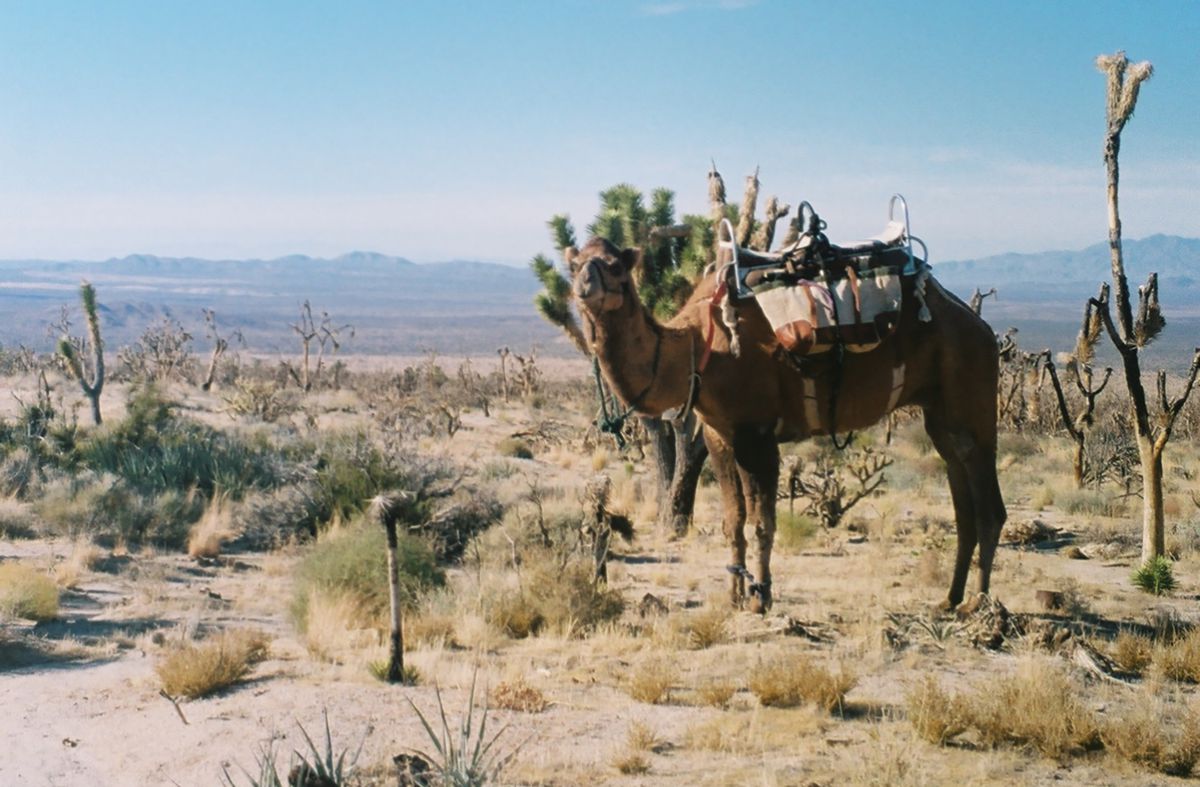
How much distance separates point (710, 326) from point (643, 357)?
Answer: 2.18 feet

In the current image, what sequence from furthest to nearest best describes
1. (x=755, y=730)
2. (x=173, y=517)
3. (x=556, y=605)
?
(x=173, y=517), (x=556, y=605), (x=755, y=730)

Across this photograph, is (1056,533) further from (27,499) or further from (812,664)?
(27,499)

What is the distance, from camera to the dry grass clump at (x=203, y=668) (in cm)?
730

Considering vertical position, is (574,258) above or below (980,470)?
above

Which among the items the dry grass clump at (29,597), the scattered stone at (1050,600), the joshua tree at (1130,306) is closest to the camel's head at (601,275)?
the scattered stone at (1050,600)

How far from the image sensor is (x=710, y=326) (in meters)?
8.44

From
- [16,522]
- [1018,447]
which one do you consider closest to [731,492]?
[16,522]

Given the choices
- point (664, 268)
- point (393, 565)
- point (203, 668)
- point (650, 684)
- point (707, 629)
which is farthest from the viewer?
point (664, 268)

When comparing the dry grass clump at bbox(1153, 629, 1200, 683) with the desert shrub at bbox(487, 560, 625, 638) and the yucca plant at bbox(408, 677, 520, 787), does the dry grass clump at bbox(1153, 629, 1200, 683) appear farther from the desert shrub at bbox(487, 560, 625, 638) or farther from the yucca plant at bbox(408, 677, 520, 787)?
the yucca plant at bbox(408, 677, 520, 787)

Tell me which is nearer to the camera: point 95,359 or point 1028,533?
point 1028,533

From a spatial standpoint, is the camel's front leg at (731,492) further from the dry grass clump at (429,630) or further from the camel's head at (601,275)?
the dry grass clump at (429,630)

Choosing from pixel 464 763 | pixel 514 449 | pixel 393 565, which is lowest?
pixel 514 449

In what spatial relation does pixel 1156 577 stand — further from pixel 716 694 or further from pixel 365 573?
pixel 365 573

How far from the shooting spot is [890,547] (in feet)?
43.6
